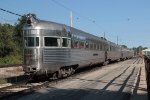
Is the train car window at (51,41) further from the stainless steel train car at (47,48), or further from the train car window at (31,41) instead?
the train car window at (31,41)

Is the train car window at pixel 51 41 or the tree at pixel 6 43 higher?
the tree at pixel 6 43

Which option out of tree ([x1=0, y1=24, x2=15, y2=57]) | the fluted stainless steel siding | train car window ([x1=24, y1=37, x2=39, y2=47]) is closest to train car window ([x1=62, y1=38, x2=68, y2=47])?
the fluted stainless steel siding

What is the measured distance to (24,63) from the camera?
20.0 meters

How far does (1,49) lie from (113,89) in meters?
50.6

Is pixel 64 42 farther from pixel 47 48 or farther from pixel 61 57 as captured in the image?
pixel 47 48

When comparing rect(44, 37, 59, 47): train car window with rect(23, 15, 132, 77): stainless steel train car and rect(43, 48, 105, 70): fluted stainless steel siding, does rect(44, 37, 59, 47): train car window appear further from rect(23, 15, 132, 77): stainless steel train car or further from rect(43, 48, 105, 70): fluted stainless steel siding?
rect(43, 48, 105, 70): fluted stainless steel siding

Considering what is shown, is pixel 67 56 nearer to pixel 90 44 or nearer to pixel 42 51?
pixel 42 51

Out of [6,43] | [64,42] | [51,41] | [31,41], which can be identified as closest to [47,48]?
[51,41]

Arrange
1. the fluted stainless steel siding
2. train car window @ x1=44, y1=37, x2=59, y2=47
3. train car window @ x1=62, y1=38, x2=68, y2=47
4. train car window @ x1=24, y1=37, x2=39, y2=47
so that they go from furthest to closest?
train car window @ x1=62, y1=38, x2=68, y2=47, train car window @ x1=44, y1=37, x2=59, y2=47, the fluted stainless steel siding, train car window @ x1=24, y1=37, x2=39, y2=47

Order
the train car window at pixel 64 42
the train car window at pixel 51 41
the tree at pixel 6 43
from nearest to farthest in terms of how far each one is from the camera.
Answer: the train car window at pixel 51 41, the train car window at pixel 64 42, the tree at pixel 6 43

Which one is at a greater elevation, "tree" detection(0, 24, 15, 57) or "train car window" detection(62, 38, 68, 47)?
"tree" detection(0, 24, 15, 57)

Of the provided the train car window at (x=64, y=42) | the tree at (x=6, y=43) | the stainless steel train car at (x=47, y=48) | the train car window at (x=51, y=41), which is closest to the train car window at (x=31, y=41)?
the stainless steel train car at (x=47, y=48)

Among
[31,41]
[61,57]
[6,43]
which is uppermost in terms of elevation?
[6,43]

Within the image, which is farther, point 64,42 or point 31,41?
point 64,42
